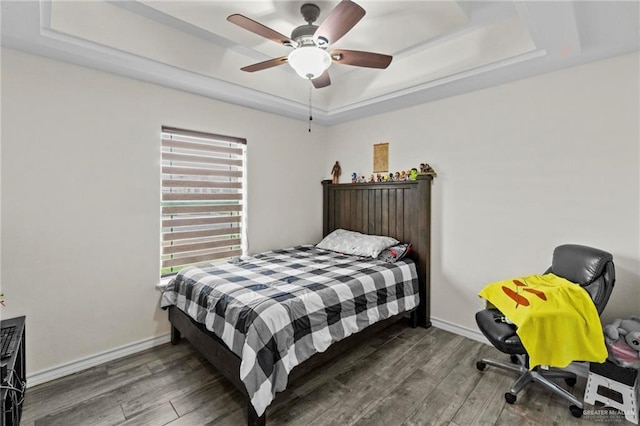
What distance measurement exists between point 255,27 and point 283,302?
170 cm

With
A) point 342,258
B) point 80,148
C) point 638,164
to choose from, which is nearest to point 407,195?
point 342,258

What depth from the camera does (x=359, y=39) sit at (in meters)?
2.57

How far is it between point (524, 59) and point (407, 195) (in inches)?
60.6

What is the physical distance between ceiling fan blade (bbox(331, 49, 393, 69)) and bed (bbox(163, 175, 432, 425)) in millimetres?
1404

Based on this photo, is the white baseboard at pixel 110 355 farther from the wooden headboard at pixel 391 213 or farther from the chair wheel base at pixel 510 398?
the chair wheel base at pixel 510 398

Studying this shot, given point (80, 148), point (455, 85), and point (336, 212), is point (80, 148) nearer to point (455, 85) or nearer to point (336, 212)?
point (336, 212)

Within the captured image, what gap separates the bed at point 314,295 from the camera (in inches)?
69.8

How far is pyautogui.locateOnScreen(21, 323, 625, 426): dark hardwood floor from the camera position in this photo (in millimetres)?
1843

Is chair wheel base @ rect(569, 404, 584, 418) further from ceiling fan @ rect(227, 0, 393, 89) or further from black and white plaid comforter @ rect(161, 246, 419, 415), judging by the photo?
ceiling fan @ rect(227, 0, 393, 89)

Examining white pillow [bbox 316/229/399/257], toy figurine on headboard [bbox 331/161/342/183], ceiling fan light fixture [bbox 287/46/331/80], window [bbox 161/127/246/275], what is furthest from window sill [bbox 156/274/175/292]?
toy figurine on headboard [bbox 331/161/342/183]

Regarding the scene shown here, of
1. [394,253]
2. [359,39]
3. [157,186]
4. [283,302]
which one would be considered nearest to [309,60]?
[359,39]

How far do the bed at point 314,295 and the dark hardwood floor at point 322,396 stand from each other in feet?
0.68

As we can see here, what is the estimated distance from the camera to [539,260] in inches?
100

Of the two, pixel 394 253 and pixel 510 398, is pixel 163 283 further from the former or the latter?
pixel 510 398
